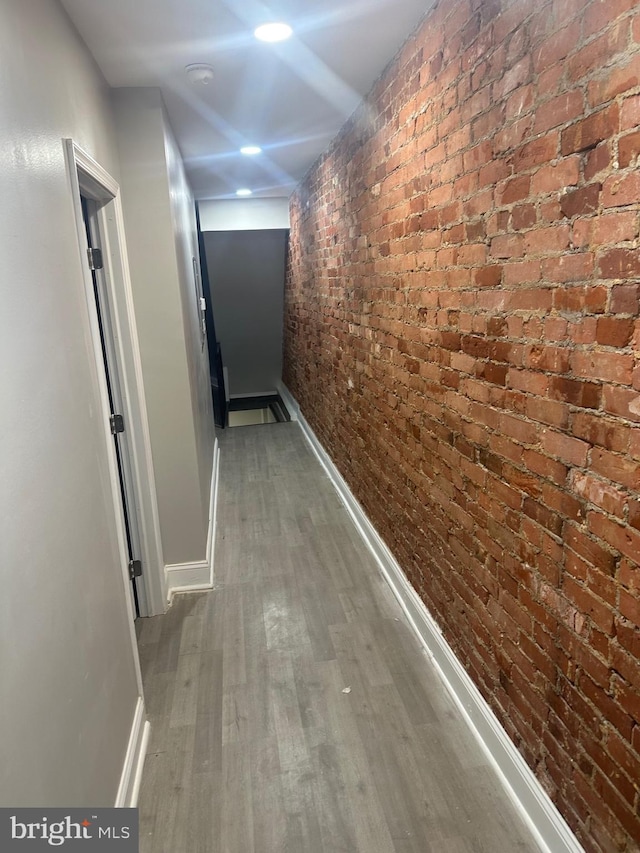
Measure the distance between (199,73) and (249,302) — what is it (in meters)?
4.69

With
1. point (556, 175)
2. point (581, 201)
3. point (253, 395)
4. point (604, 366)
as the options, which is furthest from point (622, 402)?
point (253, 395)

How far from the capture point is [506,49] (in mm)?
1392

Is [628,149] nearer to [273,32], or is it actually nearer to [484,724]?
[273,32]

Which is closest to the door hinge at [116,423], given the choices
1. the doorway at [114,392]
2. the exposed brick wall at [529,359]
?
the doorway at [114,392]

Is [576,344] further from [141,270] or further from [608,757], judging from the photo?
[141,270]

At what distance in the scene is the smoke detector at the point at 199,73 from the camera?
2.14 m

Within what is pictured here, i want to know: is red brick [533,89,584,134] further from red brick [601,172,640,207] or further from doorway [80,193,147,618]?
doorway [80,193,147,618]

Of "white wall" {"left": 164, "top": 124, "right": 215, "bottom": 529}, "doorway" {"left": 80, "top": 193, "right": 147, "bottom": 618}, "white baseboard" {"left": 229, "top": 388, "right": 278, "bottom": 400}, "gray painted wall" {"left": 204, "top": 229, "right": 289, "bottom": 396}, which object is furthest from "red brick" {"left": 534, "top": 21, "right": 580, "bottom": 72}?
"white baseboard" {"left": 229, "top": 388, "right": 278, "bottom": 400}

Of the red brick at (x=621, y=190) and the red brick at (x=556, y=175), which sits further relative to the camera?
the red brick at (x=556, y=175)

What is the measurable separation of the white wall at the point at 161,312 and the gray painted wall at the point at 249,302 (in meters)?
3.37

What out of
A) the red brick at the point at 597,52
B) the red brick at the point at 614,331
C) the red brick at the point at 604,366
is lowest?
the red brick at the point at 604,366

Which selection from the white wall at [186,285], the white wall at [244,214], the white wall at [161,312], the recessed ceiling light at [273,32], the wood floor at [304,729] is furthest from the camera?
the white wall at [244,214]

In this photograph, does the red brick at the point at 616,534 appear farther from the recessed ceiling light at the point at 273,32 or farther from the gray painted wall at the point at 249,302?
the gray painted wall at the point at 249,302

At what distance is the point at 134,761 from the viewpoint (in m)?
1.74
